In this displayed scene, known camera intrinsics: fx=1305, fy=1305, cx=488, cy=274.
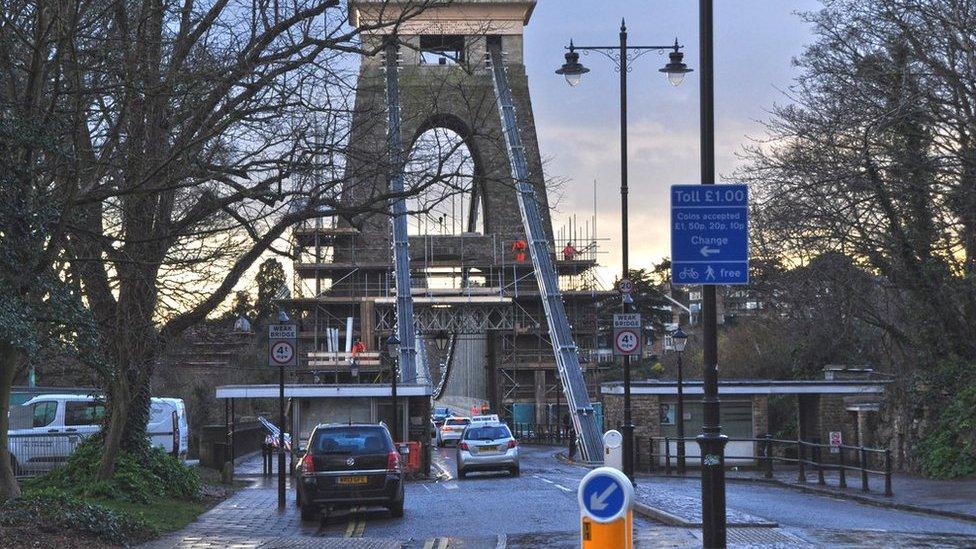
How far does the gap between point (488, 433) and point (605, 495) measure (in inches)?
1022

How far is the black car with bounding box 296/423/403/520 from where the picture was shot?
2048 centimetres

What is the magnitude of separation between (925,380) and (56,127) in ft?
74.8

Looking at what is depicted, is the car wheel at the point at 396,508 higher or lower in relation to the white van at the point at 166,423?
lower

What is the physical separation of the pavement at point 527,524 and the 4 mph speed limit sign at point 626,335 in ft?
9.76

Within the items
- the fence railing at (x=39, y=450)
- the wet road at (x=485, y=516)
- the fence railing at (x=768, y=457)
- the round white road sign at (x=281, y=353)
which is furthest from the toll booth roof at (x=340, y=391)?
the round white road sign at (x=281, y=353)

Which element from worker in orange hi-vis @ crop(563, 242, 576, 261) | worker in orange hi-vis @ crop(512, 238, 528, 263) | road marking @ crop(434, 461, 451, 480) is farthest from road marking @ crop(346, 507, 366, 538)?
worker in orange hi-vis @ crop(563, 242, 576, 261)

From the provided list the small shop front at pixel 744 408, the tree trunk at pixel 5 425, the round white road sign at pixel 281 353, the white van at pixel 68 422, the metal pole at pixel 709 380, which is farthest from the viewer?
the small shop front at pixel 744 408

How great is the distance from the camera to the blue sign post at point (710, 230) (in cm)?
1239

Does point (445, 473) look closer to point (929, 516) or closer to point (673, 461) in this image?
point (673, 461)

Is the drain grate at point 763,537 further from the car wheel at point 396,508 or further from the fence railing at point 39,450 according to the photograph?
the fence railing at point 39,450

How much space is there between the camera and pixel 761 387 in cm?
4241

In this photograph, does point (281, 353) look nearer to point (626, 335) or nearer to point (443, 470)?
point (626, 335)

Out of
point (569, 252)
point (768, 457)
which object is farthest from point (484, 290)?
point (768, 457)

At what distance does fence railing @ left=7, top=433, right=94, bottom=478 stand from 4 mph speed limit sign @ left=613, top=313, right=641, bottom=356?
12.5m
